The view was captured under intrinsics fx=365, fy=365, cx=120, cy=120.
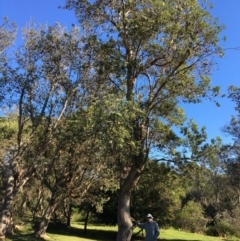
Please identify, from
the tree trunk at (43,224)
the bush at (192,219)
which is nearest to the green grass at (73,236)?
the tree trunk at (43,224)

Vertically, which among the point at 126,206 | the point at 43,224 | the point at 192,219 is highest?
the point at 192,219

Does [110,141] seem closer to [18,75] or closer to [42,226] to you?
[18,75]

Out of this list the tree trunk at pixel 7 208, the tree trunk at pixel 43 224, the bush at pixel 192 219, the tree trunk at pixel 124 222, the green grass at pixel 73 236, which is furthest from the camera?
the bush at pixel 192 219

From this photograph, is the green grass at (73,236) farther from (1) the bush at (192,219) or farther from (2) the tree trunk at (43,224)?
(1) the bush at (192,219)

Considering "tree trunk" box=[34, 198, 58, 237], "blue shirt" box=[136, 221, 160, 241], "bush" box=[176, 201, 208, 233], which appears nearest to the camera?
"blue shirt" box=[136, 221, 160, 241]

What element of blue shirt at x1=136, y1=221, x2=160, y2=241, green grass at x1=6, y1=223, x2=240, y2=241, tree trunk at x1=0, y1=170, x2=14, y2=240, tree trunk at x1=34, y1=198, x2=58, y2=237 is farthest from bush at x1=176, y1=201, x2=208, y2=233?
blue shirt at x1=136, y1=221, x2=160, y2=241

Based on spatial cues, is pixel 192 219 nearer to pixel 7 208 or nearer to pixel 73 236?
pixel 73 236

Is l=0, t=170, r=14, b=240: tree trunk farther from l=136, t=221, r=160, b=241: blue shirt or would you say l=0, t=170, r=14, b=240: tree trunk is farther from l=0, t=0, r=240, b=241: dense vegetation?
l=136, t=221, r=160, b=241: blue shirt

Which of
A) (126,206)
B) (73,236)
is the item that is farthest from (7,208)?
(73,236)

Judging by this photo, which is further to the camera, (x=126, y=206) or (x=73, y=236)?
(x=73, y=236)

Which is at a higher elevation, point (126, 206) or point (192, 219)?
point (192, 219)

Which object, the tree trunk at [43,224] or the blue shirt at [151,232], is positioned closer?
the blue shirt at [151,232]

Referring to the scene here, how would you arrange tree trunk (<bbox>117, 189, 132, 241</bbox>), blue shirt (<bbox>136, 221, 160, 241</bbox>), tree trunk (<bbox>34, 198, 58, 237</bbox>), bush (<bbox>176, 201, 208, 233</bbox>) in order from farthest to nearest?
1. bush (<bbox>176, 201, 208, 233</bbox>)
2. tree trunk (<bbox>34, 198, 58, 237</bbox>)
3. tree trunk (<bbox>117, 189, 132, 241</bbox>)
4. blue shirt (<bbox>136, 221, 160, 241</bbox>)

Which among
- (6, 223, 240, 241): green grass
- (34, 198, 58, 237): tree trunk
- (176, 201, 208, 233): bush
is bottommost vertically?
(6, 223, 240, 241): green grass
